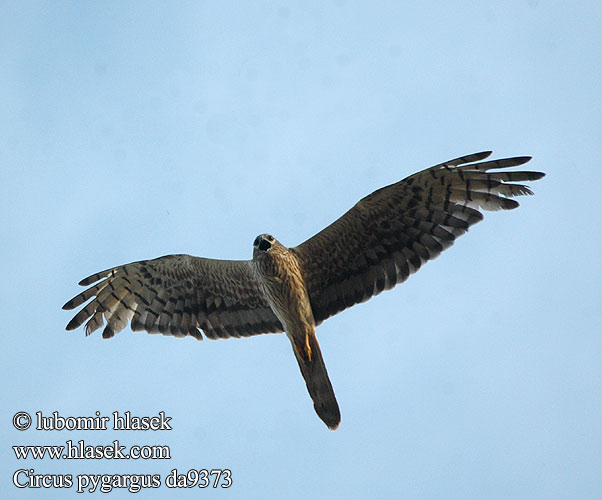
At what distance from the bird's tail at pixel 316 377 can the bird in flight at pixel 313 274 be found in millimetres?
13

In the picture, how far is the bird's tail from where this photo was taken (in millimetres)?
10273

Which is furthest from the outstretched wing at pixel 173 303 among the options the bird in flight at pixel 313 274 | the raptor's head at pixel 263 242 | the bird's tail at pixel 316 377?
the raptor's head at pixel 263 242

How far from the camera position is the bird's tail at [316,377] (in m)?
10.3

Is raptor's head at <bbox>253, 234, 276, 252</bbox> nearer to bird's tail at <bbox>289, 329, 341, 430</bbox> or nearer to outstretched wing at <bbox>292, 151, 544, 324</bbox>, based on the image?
outstretched wing at <bbox>292, 151, 544, 324</bbox>

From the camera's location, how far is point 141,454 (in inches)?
455

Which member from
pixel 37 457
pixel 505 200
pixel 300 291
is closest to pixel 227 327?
pixel 300 291

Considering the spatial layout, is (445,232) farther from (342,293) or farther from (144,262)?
(144,262)

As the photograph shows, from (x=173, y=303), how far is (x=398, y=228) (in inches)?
139

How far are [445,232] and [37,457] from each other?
6603 millimetres

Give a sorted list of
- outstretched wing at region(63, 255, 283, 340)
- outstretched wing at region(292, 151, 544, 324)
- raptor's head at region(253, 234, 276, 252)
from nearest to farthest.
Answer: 1. outstretched wing at region(292, 151, 544, 324)
2. raptor's head at region(253, 234, 276, 252)
3. outstretched wing at region(63, 255, 283, 340)

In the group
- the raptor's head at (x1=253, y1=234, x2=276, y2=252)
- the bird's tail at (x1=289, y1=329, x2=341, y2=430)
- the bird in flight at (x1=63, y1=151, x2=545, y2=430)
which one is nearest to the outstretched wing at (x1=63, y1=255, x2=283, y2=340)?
the bird in flight at (x1=63, y1=151, x2=545, y2=430)

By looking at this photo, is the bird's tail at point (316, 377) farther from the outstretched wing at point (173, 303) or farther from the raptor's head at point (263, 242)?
the raptor's head at point (263, 242)

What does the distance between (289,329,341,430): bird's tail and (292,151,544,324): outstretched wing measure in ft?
1.42

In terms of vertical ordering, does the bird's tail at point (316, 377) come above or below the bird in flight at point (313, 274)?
below
